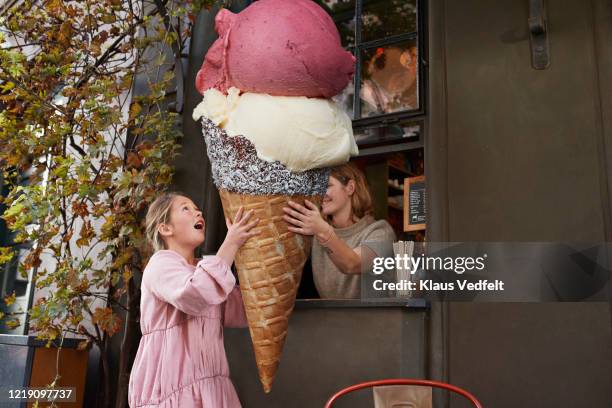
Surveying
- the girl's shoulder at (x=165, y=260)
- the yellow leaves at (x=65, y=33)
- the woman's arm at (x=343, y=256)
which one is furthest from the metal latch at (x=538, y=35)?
the yellow leaves at (x=65, y=33)

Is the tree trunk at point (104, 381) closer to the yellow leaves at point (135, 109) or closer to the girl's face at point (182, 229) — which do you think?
the yellow leaves at point (135, 109)

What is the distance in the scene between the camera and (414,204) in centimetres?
343

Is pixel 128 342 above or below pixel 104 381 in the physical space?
above

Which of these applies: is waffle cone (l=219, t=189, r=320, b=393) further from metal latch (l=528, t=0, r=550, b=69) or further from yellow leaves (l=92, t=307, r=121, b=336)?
yellow leaves (l=92, t=307, r=121, b=336)

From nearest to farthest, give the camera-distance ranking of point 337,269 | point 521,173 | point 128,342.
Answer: point 521,173, point 337,269, point 128,342

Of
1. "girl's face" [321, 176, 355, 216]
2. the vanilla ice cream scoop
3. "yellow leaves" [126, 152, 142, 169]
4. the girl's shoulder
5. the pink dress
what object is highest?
"yellow leaves" [126, 152, 142, 169]

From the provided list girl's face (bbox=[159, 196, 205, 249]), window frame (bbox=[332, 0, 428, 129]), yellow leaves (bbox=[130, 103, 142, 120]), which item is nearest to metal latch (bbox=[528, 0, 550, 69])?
window frame (bbox=[332, 0, 428, 129])

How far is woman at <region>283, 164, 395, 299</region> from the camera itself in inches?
113

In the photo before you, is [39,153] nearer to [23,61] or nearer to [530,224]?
[23,61]

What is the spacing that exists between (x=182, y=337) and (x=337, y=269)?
3.99 feet

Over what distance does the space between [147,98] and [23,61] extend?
85 cm

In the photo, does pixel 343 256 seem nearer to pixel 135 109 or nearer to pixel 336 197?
pixel 336 197

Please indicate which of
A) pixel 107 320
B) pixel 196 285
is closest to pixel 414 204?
pixel 196 285

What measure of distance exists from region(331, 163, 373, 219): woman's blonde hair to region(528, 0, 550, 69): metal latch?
1.38m
